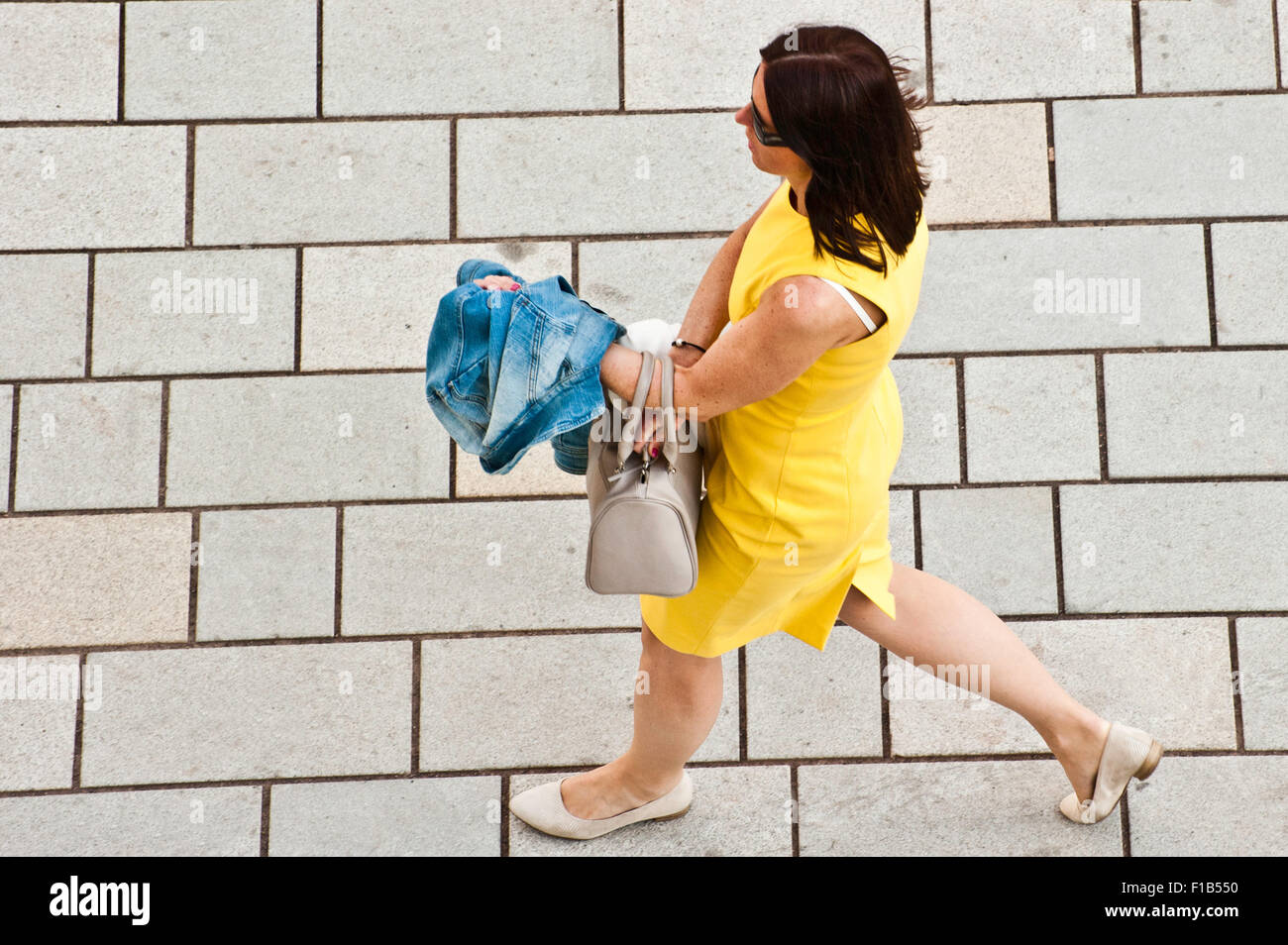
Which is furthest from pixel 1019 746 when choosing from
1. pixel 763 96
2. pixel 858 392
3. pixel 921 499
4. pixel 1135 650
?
pixel 763 96

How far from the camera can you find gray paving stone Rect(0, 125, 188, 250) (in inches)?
122

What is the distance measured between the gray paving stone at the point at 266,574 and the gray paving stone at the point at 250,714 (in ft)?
0.23

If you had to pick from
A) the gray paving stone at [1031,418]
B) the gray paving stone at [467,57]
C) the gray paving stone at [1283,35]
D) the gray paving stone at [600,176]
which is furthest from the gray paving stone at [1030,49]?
the gray paving stone at [467,57]

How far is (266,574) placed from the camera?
2.96 metres

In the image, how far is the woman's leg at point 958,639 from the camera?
2.37 meters

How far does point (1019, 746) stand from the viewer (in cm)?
291

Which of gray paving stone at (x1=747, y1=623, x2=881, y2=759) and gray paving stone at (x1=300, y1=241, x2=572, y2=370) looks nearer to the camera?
gray paving stone at (x1=747, y1=623, x2=881, y2=759)

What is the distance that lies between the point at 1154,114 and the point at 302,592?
117 inches

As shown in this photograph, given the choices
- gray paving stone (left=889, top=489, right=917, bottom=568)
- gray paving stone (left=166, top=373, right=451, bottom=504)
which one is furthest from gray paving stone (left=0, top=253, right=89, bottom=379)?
gray paving stone (left=889, top=489, right=917, bottom=568)

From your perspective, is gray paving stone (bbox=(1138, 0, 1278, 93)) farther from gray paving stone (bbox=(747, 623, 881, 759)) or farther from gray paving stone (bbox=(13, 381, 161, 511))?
gray paving stone (bbox=(13, 381, 161, 511))

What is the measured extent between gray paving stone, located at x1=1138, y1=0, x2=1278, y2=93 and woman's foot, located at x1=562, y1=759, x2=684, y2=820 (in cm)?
260

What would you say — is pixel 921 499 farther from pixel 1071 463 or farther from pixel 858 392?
pixel 858 392

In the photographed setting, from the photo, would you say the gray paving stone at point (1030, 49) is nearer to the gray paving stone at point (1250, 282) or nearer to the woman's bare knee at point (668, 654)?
the gray paving stone at point (1250, 282)

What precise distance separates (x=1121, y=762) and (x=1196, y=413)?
1093 millimetres
